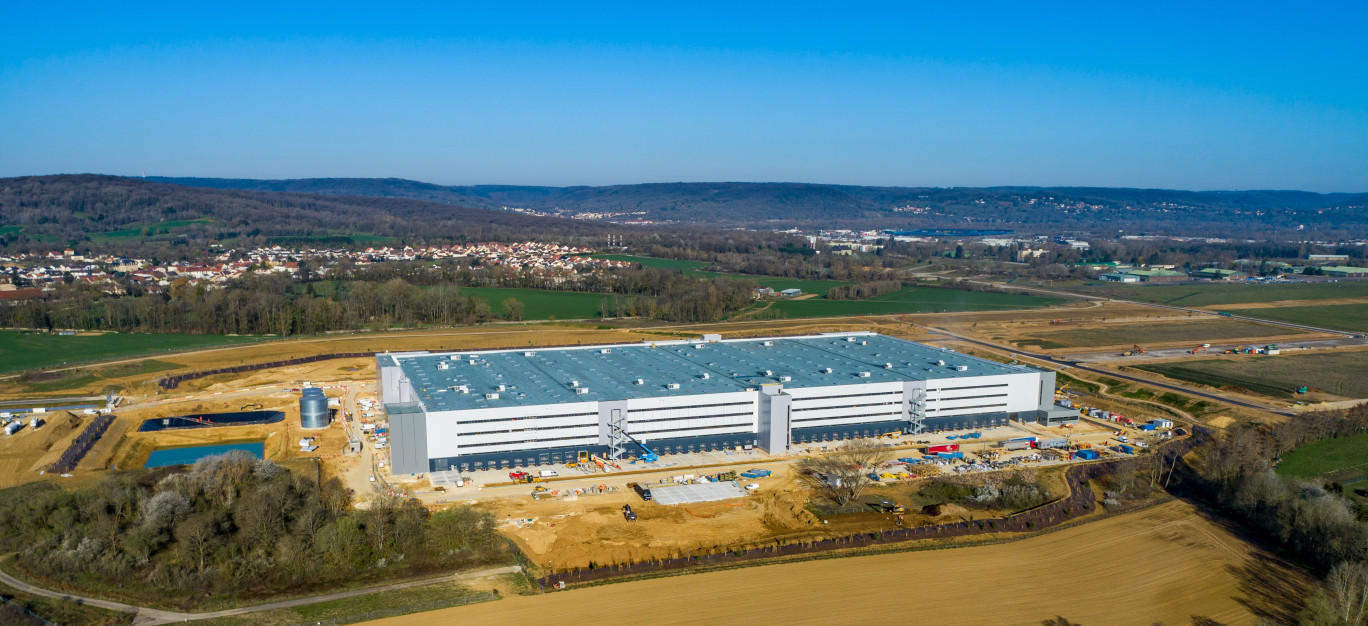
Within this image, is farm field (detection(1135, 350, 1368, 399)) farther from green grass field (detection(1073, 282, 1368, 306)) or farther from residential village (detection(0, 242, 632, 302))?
residential village (detection(0, 242, 632, 302))

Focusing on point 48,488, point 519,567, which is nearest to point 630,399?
point 519,567

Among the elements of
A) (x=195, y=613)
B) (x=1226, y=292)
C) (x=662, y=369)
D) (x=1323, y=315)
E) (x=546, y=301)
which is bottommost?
(x=195, y=613)

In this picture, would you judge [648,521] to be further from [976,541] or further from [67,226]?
[67,226]

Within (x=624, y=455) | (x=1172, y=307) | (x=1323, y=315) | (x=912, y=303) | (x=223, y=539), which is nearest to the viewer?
(x=223, y=539)

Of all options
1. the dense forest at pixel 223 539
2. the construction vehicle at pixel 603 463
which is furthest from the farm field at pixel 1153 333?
the dense forest at pixel 223 539

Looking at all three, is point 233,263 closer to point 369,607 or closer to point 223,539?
point 223,539

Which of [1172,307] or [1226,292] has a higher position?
[1226,292]

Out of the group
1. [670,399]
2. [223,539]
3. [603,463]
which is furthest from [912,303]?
[223,539]

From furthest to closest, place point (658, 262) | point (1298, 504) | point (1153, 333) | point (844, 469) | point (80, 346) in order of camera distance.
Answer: point (658, 262)
point (1153, 333)
point (80, 346)
point (844, 469)
point (1298, 504)
